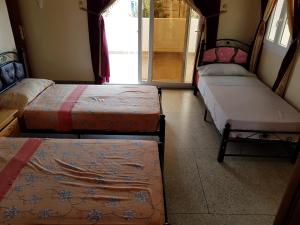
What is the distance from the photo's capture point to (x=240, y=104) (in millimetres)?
2809

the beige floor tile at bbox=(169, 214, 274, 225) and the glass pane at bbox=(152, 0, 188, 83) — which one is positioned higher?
the glass pane at bbox=(152, 0, 188, 83)

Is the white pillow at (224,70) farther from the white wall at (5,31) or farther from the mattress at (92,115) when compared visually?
the white wall at (5,31)

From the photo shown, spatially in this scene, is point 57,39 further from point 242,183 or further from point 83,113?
point 242,183

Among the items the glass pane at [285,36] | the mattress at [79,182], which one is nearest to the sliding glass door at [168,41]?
the glass pane at [285,36]

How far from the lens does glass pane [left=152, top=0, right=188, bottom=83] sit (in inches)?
159

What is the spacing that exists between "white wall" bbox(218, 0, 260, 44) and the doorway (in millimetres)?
482

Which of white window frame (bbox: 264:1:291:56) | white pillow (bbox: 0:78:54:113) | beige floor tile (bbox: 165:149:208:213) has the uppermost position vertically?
white window frame (bbox: 264:1:291:56)

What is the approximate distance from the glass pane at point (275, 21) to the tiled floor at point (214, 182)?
1914 millimetres

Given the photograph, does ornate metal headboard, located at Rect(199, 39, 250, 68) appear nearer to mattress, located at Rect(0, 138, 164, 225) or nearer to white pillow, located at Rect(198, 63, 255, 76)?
white pillow, located at Rect(198, 63, 255, 76)

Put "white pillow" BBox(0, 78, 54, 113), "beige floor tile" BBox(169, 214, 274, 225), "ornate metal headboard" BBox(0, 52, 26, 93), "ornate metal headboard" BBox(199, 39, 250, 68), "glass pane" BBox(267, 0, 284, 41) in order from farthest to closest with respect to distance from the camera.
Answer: "ornate metal headboard" BBox(199, 39, 250, 68) < "glass pane" BBox(267, 0, 284, 41) < "ornate metal headboard" BBox(0, 52, 26, 93) < "white pillow" BBox(0, 78, 54, 113) < "beige floor tile" BBox(169, 214, 274, 225)

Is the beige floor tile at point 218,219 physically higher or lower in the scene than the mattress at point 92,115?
lower

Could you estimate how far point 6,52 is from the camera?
3.21 meters

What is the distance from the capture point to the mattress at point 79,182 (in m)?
1.35

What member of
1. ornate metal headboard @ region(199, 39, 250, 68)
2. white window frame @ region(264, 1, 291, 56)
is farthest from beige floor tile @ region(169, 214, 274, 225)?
ornate metal headboard @ region(199, 39, 250, 68)
